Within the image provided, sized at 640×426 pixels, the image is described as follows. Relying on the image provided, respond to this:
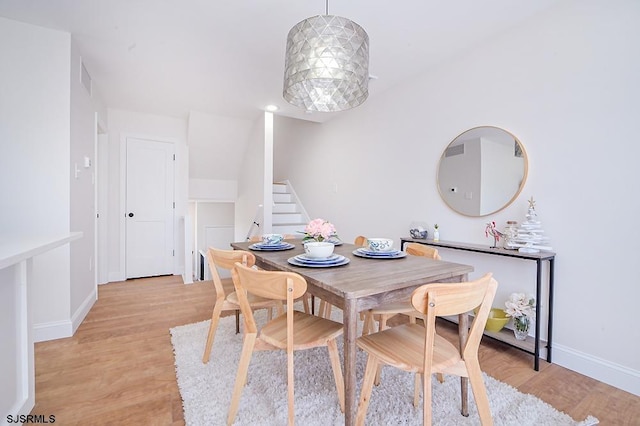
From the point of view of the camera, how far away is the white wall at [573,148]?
1.71 metres

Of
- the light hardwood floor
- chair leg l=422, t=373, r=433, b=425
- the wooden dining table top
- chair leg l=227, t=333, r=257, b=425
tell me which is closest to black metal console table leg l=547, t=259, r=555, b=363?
the light hardwood floor

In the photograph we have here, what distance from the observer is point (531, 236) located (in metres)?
2.01

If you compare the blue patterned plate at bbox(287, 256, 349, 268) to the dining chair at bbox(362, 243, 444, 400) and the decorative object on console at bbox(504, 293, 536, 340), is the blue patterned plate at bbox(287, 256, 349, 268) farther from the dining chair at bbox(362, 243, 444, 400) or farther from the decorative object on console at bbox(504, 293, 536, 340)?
the decorative object on console at bbox(504, 293, 536, 340)

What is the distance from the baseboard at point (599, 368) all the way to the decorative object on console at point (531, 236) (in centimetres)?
66

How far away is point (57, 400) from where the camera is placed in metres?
1.55

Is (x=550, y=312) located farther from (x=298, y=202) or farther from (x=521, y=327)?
(x=298, y=202)

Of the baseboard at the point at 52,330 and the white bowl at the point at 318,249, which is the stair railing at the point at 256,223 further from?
the white bowl at the point at 318,249

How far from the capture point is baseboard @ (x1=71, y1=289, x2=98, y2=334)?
8.04 feet

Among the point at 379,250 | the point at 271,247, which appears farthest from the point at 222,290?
the point at 379,250

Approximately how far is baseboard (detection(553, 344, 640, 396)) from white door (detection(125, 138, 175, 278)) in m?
4.55

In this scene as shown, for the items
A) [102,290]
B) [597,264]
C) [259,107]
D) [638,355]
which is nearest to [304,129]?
[259,107]

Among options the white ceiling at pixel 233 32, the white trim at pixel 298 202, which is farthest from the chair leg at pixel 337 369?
the white trim at pixel 298 202

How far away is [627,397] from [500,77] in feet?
7.13

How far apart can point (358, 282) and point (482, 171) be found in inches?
71.0
